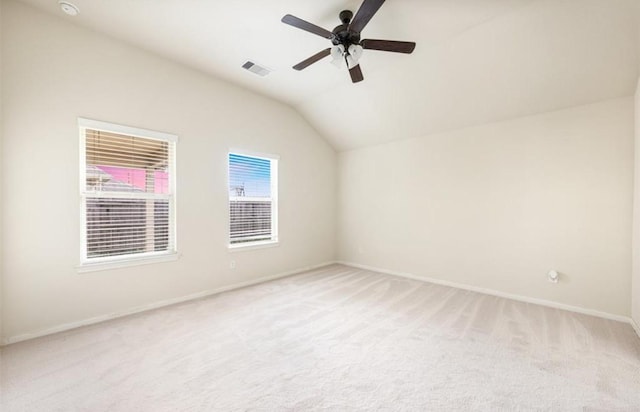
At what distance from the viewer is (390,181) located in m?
4.96

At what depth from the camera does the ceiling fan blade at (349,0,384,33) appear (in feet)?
6.36

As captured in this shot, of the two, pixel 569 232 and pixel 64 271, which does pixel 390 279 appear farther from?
pixel 64 271

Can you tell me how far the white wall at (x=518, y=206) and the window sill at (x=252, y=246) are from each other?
197cm

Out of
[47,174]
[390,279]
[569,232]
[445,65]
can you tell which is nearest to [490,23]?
[445,65]

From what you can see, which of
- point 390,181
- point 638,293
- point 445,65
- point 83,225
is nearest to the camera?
point 638,293

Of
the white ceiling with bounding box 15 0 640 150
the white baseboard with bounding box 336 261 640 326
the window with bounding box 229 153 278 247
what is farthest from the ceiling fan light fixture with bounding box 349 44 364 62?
the white baseboard with bounding box 336 261 640 326

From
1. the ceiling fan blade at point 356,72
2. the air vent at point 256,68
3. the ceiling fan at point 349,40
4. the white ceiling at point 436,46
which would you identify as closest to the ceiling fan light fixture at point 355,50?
the ceiling fan at point 349,40

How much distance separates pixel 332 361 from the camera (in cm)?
217

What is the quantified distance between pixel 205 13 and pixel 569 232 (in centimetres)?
486

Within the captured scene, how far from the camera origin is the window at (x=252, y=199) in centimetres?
415

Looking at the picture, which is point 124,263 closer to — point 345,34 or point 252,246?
point 252,246

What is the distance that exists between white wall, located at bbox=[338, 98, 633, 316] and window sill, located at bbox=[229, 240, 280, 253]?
6.46ft

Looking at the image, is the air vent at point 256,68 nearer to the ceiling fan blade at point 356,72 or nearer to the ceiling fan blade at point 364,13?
the ceiling fan blade at point 356,72

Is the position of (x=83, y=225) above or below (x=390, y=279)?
above
